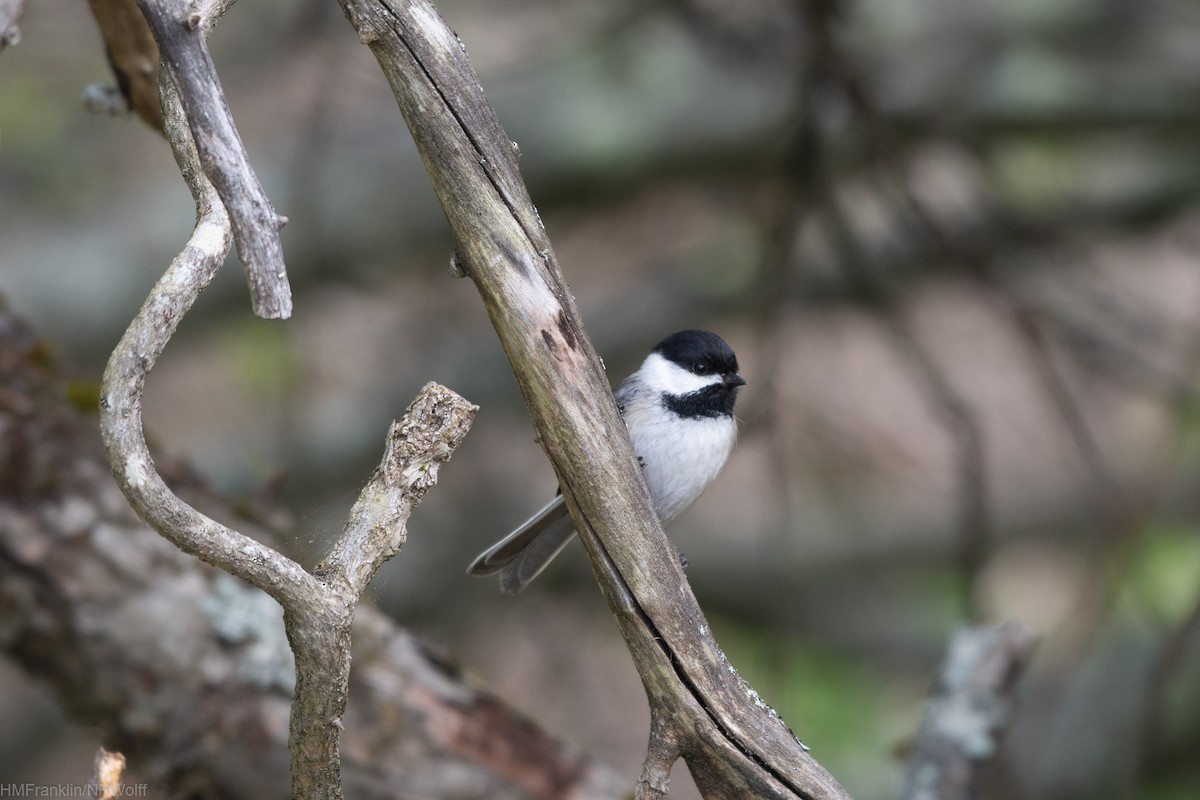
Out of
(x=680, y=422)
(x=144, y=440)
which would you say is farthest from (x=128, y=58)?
(x=680, y=422)

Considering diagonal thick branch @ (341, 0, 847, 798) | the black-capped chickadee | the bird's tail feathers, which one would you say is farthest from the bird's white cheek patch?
diagonal thick branch @ (341, 0, 847, 798)

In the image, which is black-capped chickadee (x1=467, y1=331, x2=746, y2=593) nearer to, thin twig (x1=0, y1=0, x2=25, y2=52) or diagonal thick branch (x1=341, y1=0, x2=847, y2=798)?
diagonal thick branch (x1=341, y1=0, x2=847, y2=798)

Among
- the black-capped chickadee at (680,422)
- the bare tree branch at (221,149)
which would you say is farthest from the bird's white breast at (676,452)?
the bare tree branch at (221,149)

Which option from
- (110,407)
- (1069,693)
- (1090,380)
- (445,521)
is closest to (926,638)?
(1069,693)

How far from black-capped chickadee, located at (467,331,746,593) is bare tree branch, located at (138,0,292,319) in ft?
4.49

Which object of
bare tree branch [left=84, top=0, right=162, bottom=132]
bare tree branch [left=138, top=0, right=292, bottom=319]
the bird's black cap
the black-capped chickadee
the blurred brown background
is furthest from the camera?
the blurred brown background

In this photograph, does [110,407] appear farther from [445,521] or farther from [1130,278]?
[1130,278]

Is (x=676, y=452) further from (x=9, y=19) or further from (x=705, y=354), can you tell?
(x=9, y=19)

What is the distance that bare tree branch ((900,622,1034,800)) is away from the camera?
261 cm

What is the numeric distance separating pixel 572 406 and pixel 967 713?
1.66m

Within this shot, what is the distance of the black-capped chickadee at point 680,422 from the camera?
2.78 m

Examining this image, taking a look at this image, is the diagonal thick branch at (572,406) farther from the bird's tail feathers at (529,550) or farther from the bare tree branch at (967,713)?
the bare tree branch at (967,713)

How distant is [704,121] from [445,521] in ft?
6.11

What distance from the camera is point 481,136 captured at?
152 cm
